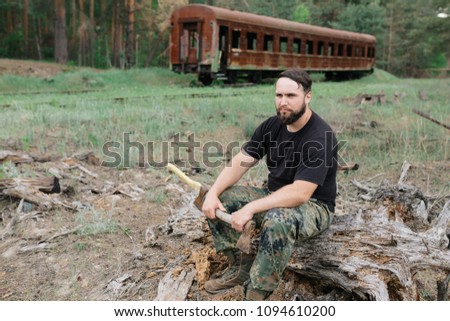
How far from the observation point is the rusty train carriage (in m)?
16.0

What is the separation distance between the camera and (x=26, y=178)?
5.17m

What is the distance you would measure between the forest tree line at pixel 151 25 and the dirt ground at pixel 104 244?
68.1ft

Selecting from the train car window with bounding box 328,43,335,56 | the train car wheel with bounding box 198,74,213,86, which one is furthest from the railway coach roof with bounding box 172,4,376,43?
the train car wheel with bounding box 198,74,213,86

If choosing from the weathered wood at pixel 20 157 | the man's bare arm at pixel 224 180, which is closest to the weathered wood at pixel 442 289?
the man's bare arm at pixel 224 180

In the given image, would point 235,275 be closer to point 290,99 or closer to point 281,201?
point 281,201

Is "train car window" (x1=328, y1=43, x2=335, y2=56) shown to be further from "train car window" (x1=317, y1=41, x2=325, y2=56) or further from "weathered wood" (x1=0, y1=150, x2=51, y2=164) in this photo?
"weathered wood" (x1=0, y1=150, x2=51, y2=164)

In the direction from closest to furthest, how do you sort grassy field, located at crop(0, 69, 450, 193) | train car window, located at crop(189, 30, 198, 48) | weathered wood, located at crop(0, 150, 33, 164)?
weathered wood, located at crop(0, 150, 33, 164)
grassy field, located at crop(0, 69, 450, 193)
train car window, located at crop(189, 30, 198, 48)

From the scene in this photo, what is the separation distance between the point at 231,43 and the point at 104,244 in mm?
13192

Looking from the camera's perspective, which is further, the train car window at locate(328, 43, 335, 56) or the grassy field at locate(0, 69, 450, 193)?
the train car window at locate(328, 43, 335, 56)

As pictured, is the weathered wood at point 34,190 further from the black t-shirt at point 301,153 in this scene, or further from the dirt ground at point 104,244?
the black t-shirt at point 301,153

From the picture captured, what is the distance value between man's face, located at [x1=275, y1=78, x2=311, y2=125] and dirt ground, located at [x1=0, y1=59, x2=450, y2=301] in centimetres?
109

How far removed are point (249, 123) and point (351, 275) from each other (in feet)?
19.4

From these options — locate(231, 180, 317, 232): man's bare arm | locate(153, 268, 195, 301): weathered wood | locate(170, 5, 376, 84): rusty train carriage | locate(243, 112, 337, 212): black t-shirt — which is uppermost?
locate(170, 5, 376, 84): rusty train carriage

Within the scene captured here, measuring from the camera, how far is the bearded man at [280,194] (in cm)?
269
